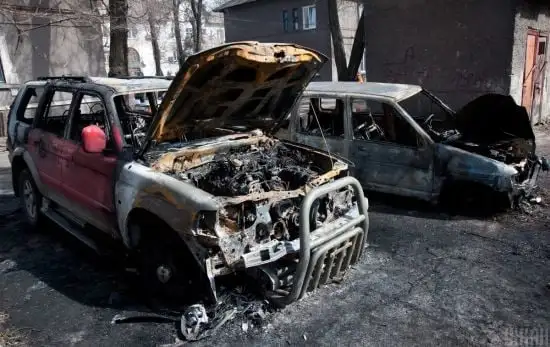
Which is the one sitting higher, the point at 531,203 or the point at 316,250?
the point at 316,250

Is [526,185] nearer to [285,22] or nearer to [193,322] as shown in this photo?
[193,322]

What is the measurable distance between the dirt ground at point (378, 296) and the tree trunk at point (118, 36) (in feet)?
21.2

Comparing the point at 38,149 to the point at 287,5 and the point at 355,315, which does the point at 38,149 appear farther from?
the point at 287,5

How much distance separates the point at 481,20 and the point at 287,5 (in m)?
20.2

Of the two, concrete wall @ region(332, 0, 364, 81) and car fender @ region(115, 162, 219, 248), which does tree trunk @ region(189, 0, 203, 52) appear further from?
car fender @ region(115, 162, 219, 248)

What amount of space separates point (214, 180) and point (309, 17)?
25.9m

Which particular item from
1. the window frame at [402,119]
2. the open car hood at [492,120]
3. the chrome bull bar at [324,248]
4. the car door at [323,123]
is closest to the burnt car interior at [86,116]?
the chrome bull bar at [324,248]

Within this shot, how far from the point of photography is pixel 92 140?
3.88m

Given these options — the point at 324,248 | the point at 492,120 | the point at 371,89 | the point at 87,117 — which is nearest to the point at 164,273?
the point at 324,248

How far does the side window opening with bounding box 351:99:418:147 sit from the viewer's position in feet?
20.0

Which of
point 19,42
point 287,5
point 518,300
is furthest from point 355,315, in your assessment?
point 287,5

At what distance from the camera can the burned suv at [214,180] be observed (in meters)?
3.36

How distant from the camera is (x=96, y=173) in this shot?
168 inches

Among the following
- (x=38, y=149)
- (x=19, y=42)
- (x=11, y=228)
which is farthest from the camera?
(x=19, y=42)
